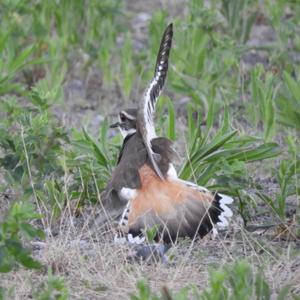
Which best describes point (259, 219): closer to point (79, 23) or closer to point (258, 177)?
point (258, 177)

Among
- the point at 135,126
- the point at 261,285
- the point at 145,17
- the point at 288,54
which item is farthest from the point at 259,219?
the point at 145,17

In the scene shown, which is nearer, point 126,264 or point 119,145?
point 126,264

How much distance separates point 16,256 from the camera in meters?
4.53

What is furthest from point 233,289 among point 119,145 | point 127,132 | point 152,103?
point 119,145

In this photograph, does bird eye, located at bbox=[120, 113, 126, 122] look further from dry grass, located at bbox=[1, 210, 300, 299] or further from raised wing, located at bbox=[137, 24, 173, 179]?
dry grass, located at bbox=[1, 210, 300, 299]

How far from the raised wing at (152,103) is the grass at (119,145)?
0.42m

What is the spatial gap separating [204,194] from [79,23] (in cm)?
386

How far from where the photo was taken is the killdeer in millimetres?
5465

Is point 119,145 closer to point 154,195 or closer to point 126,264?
point 154,195

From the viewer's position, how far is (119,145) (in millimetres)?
6512

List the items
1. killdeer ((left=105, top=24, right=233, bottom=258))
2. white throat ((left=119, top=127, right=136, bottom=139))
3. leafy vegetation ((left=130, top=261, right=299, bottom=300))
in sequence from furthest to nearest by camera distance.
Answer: white throat ((left=119, top=127, right=136, bottom=139)) → killdeer ((left=105, top=24, right=233, bottom=258)) → leafy vegetation ((left=130, top=261, right=299, bottom=300))

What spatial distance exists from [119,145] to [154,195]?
1.01 metres

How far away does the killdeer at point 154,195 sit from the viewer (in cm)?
546

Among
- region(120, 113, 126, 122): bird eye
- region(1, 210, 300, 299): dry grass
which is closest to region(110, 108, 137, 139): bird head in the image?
region(120, 113, 126, 122): bird eye
